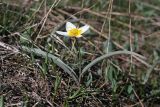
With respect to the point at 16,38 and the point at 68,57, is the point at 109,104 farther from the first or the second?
the point at 16,38

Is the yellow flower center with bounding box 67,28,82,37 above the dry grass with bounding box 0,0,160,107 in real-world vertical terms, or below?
above

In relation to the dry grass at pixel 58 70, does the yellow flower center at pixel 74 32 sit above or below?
above

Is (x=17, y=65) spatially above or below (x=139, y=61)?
above

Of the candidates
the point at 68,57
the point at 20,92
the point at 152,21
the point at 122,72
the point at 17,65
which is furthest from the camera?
the point at 152,21

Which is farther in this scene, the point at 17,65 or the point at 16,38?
the point at 16,38

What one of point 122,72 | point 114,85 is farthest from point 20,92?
point 122,72

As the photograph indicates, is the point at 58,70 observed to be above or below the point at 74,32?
below

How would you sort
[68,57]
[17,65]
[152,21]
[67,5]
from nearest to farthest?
1. [17,65]
2. [68,57]
3. [67,5]
4. [152,21]

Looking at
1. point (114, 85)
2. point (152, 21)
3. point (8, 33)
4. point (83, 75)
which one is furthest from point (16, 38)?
point (152, 21)

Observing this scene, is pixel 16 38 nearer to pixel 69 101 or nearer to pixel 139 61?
pixel 69 101
